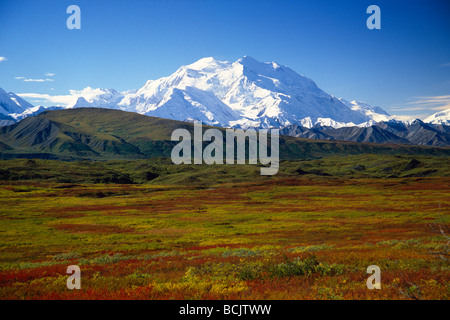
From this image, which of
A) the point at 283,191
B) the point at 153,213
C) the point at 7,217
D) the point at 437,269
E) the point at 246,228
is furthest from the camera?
the point at 283,191

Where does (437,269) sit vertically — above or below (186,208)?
above

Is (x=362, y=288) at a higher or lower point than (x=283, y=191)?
higher

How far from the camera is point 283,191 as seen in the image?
425 ft

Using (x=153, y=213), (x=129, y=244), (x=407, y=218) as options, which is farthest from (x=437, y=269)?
(x=153, y=213)

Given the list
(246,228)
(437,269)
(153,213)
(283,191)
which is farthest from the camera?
(283,191)

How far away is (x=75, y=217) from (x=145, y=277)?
59471mm

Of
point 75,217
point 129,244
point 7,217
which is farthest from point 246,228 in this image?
point 7,217

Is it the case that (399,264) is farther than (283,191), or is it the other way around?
(283,191)

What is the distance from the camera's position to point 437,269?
1691 centimetres

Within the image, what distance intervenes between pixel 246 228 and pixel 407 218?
27.7 m
